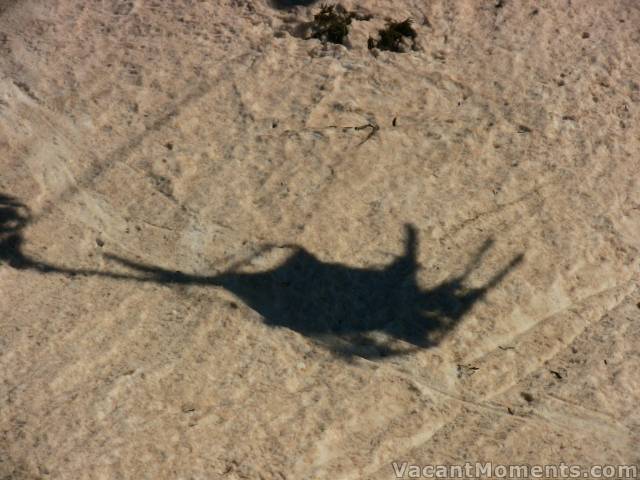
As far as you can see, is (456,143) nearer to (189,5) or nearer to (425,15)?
(425,15)

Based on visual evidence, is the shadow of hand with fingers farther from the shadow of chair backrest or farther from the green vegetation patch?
the shadow of chair backrest

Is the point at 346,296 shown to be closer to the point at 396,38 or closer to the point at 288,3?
the point at 396,38

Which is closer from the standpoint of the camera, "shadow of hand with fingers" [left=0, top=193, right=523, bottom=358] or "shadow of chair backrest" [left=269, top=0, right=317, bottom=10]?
"shadow of hand with fingers" [left=0, top=193, right=523, bottom=358]

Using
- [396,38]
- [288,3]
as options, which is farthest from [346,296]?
[288,3]

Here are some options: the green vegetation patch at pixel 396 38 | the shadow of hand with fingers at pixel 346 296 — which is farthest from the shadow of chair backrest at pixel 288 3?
the shadow of hand with fingers at pixel 346 296

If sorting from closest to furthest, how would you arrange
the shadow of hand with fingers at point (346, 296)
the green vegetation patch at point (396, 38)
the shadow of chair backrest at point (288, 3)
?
the shadow of hand with fingers at point (346, 296) < the green vegetation patch at point (396, 38) < the shadow of chair backrest at point (288, 3)

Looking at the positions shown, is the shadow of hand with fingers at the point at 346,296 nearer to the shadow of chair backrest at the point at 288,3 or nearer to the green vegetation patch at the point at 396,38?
the green vegetation patch at the point at 396,38

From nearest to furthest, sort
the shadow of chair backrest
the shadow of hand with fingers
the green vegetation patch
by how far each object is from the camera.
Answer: the shadow of hand with fingers, the green vegetation patch, the shadow of chair backrest

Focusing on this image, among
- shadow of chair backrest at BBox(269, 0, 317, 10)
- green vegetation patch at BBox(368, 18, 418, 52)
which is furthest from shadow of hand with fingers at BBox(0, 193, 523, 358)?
shadow of chair backrest at BBox(269, 0, 317, 10)
